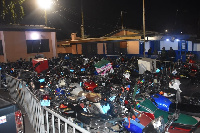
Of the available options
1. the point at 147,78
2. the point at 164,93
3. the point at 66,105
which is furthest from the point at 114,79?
the point at 66,105

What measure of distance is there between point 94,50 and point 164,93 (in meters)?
21.9

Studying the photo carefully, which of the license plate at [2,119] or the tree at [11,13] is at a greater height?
the tree at [11,13]

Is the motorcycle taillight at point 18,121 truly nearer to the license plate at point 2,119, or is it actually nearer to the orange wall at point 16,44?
the license plate at point 2,119

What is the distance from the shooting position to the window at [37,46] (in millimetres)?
18869

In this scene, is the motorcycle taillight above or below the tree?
below

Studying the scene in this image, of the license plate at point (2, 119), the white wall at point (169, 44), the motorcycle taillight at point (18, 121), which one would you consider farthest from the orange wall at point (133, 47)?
the license plate at point (2, 119)

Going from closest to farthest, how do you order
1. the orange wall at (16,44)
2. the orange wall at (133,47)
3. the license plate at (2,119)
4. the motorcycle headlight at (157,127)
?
1. the license plate at (2,119)
2. the motorcycle headlight at (157,127)
3. the orange wall at (16,44)
4. the orange wall at (133,47)

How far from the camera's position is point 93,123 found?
4.20m

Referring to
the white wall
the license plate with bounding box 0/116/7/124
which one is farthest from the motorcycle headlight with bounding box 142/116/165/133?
the white wall

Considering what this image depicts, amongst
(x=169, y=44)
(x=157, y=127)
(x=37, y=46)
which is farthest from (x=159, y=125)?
(x=169, y=44)

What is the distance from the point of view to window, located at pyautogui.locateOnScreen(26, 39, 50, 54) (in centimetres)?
1887

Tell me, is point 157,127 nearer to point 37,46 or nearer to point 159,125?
point 159,125

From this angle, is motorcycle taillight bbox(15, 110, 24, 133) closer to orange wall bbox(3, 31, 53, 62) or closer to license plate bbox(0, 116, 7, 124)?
license plate bbox(0, 116, 7, 124)

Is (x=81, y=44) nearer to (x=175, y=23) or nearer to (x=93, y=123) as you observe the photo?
(x=175, y=23)
